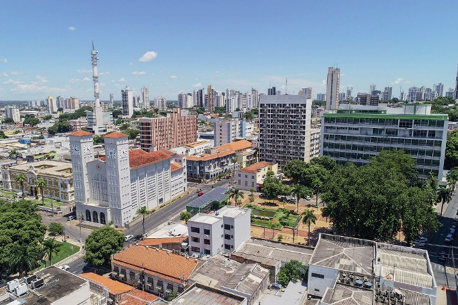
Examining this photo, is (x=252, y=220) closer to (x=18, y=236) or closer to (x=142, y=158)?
(x=142, y=158)

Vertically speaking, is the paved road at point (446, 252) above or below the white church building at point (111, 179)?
below

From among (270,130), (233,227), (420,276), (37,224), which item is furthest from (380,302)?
(270,130)

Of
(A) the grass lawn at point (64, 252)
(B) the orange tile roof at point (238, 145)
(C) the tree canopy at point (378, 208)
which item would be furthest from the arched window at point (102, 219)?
(B) the orange tile roof at point (238, 145)

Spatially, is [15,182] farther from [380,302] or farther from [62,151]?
[380,302]

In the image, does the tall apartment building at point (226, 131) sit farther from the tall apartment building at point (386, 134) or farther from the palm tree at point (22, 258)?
the palm tree at point (22, 258)

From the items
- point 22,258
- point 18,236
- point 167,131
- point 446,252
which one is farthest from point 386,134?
point 18,236

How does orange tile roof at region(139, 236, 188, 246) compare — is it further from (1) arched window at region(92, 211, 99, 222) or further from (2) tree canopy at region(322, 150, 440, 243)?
(2) tree canopy at region(322, 150, 440, 243)

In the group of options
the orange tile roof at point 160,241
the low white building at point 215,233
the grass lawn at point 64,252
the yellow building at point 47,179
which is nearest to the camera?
the low white building at point 215,233
